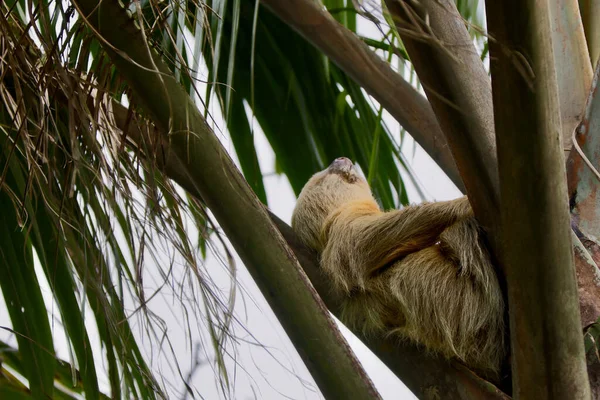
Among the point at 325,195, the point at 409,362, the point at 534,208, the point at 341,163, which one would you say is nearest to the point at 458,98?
the point at 534,208

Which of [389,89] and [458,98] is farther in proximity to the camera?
[389,89]

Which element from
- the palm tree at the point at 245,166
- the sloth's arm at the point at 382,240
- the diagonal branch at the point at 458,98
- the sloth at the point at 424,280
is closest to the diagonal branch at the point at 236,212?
the palm tree at the point at 245,166

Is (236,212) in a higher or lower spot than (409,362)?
higher

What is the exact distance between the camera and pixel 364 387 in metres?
1.63

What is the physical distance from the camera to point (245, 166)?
2.98m

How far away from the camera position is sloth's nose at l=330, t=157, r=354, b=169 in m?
3.21

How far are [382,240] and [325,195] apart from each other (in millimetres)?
734

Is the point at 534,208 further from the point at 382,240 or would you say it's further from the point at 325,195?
the point at 325,195

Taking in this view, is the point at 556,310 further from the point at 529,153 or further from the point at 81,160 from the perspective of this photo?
the point at 81,160

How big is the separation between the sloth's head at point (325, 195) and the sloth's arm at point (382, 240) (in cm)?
42

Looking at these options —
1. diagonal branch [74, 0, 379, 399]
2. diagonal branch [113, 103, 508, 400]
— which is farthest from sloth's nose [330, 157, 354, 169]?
diagonal branch [74, 0, 379, 399]

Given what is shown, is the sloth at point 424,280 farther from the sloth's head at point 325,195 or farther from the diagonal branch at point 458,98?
the diagonal branch at point 458,98

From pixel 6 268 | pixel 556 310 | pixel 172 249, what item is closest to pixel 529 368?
pixel 556 310

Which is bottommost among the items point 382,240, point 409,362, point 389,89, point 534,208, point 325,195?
point 409,362
